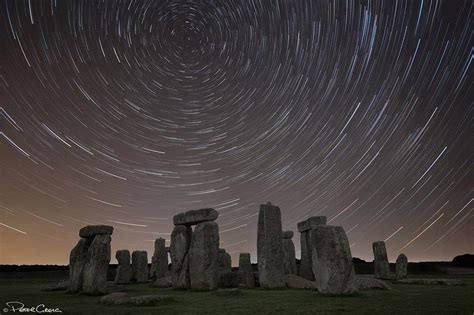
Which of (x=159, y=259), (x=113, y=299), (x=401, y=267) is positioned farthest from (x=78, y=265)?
(x=401, y=267)

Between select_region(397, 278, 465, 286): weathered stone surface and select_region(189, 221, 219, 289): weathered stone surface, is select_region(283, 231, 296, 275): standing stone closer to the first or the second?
select_region(397, 278, 465, 286): weathered stone surface

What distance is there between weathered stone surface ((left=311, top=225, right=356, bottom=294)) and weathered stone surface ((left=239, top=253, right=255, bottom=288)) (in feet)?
16.7

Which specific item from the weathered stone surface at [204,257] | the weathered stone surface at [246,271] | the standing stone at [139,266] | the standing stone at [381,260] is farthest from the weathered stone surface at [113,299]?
the standing stone at [381,260]

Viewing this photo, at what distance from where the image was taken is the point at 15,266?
33594mm

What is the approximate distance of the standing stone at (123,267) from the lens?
21547 millimetres

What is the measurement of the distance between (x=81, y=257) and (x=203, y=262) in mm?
4581

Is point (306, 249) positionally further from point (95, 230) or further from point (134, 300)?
point (134, 300)

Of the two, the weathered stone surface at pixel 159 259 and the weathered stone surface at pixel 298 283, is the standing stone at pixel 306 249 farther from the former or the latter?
the weathered stone surface at pixel 159 259

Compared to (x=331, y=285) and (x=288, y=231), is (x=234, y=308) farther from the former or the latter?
(x=288, y=231)

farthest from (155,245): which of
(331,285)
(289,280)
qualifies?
(331,285)

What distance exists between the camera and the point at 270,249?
1443 centimetres

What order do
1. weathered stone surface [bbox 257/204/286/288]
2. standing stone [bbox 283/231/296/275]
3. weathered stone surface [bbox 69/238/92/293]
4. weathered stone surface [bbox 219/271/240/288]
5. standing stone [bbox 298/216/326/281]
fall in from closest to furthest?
weathered stone surface [bbox 69/238/92/293], weathered stone surface [bbox 257/204/286/288], weathered stone surface [bbox 219/271/240/288], standing stone [bbox 298/216/326/281], standing stone [bbox 283/231/296/275]

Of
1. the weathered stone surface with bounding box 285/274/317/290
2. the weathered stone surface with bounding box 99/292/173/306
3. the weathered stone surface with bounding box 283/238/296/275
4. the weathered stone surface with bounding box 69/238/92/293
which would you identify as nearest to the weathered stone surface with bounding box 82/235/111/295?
the weathered stone surface with bounding box 69/238/92/293

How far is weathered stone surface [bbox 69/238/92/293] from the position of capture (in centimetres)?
1343
